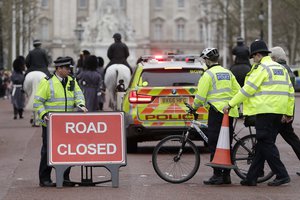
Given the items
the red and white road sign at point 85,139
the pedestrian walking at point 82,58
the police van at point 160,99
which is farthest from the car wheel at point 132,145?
the pedestrian walking at point 82,58

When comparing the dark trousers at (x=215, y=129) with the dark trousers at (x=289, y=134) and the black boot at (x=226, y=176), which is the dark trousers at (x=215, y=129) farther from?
the dark trousers at (x=289, y=134)

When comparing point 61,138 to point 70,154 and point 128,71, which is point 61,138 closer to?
point 70,154

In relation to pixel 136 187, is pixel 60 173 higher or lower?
higher

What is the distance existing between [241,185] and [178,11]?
14159cm

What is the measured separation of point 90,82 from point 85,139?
12.9 metres

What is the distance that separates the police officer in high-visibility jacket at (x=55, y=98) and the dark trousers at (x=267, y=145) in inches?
88.8

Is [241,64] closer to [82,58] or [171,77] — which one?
[82,58]

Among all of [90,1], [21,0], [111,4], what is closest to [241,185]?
[21,0]

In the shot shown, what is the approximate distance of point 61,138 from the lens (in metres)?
14.3

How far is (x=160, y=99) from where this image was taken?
1897 cm

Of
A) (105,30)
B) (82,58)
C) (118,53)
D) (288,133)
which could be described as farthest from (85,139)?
(105,30)

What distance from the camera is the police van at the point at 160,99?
62.2 feet

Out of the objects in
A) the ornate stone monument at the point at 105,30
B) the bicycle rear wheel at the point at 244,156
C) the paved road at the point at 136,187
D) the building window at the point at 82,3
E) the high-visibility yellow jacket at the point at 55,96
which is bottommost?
the paved road at the point at 136,187

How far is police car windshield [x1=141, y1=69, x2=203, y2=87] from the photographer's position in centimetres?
1917
